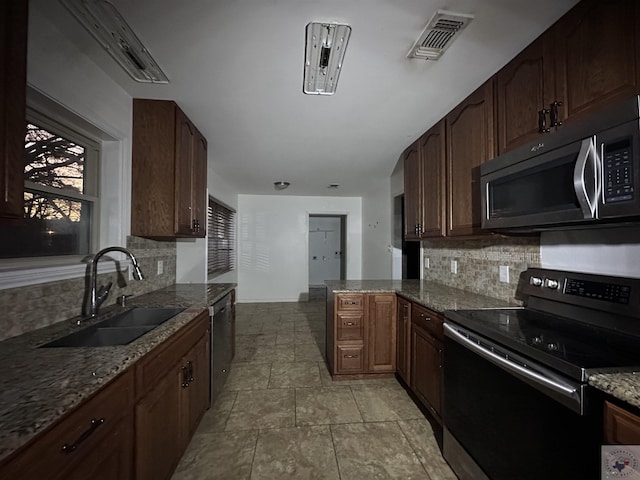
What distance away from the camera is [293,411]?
2018 millimetres

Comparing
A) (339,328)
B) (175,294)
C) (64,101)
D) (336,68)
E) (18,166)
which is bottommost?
(339,328)

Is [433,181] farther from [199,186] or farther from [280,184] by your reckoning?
[280,184]

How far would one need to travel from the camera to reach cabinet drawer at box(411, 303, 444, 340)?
5.68 ft

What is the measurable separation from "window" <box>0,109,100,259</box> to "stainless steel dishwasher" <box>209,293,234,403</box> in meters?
0.95

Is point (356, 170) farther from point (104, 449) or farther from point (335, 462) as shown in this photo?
point (104, 449)

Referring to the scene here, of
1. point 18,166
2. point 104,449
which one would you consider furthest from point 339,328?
point 18,166

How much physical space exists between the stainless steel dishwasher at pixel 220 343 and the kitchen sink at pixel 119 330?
34 cm

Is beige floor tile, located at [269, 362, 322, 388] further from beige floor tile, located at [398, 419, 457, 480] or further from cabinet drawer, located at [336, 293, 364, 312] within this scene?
beige floor tile, located at [398, 419, 457, 480]

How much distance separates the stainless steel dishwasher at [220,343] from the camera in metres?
1.96

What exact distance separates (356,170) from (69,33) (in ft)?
9.87

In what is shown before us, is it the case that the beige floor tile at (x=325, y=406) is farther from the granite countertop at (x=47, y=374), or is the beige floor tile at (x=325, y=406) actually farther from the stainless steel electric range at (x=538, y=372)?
the granite countertop at (x=47, y=374)

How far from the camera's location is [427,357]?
6.20ft

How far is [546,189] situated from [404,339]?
154 cm

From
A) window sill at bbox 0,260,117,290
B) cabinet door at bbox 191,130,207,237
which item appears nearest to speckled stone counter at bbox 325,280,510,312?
cabinet door at bbox 191,130,207,237
